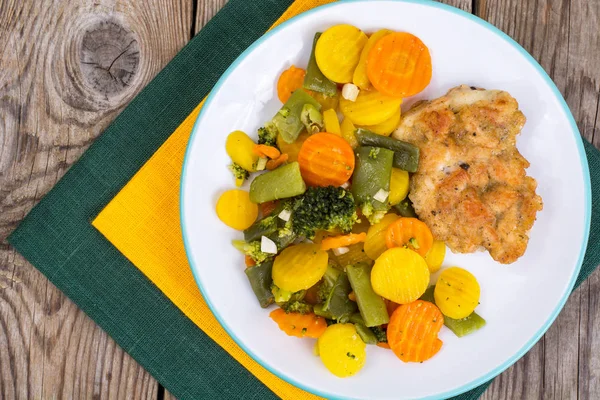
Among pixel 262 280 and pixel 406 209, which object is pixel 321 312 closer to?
pixel 262 280

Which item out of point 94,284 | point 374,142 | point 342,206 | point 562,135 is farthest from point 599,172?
point 94,284

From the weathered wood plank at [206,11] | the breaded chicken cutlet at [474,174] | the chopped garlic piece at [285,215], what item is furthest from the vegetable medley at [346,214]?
the weathered wood plank at [206,11]

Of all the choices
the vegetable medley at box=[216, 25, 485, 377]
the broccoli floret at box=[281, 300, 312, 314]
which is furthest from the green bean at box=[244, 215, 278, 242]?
the broccoli floret at box=[281, 300, 312, 314]

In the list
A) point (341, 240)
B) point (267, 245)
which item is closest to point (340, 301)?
point (341, 240)

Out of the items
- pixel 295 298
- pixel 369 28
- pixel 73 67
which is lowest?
pixel 295 298

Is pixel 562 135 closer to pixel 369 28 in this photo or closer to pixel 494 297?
pixel 494 297

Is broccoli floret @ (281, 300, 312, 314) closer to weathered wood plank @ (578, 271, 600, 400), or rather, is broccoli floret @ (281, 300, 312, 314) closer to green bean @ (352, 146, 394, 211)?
green bean @ (352, 146, 394, 211)
